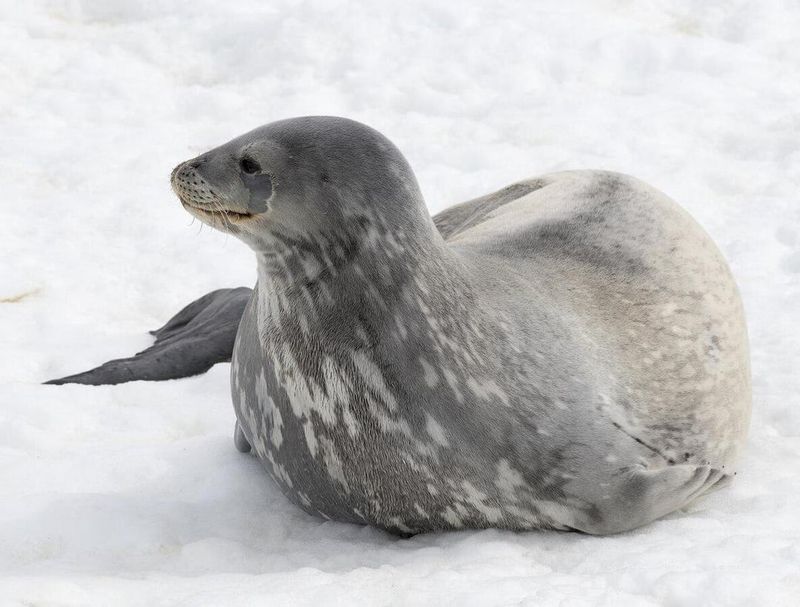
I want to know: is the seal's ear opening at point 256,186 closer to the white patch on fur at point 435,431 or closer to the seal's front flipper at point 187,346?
the white patch on fur at point 435,431

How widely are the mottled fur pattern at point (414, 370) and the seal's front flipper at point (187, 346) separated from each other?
3.59 feet

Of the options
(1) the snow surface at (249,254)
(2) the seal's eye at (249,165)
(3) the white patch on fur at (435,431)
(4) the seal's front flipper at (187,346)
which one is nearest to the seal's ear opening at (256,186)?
(2) the seal's eye at (249,165)

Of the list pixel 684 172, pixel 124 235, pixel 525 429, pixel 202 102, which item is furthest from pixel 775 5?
pixel 525 429

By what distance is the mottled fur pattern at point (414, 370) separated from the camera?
2.50 meters

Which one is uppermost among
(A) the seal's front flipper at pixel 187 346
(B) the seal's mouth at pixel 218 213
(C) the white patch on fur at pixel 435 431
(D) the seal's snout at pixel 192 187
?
(D) the seal's snout at pixel 192 187

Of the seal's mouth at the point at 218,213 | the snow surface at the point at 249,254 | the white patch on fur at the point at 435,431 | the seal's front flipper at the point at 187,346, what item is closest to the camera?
the snow surface at the point at 249,254

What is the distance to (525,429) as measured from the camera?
8.29 feet

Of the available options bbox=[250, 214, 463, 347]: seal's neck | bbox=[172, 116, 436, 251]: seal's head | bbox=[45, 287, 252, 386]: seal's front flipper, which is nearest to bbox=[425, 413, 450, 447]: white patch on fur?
bbox=[250, 214, 463, 347]: seal's neck

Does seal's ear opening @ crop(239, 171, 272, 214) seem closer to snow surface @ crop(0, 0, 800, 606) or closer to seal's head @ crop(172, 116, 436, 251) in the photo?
seal's head @ crop(172, 116, 436, 251)

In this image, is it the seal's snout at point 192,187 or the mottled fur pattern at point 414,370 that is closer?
the mottled fur pattern at point 414,370

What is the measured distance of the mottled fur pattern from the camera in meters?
2.50

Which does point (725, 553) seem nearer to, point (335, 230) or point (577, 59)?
point (335, 230)

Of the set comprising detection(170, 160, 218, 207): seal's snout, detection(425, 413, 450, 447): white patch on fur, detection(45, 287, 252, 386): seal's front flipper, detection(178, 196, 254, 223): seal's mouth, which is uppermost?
detection(170, 160, 218, 207): seal's snout

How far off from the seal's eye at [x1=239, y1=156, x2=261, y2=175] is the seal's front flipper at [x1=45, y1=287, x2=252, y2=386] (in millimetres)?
1403
